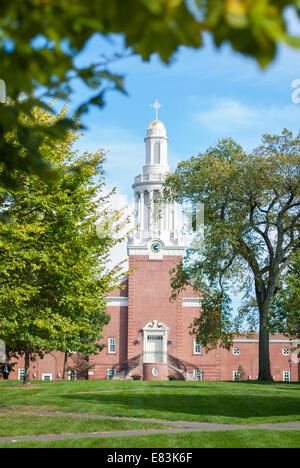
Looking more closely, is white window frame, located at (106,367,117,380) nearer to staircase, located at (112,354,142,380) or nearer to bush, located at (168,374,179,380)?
staircase, located at (112,354,142,380)

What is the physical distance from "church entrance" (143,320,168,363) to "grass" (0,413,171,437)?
152 feet

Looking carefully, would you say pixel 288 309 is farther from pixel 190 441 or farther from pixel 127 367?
pixel 127 367

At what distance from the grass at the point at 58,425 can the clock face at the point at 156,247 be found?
50735 millimetres

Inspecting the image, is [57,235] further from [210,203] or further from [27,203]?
[210,203]

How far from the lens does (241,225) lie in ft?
107

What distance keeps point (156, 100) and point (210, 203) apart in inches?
1642

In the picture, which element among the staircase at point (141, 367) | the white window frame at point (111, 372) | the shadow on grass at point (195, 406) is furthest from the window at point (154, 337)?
the shadow on grass at point (195, 406)

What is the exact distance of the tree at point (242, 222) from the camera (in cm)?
3275

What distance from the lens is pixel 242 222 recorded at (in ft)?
109

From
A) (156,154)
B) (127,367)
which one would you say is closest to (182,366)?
(127,367)

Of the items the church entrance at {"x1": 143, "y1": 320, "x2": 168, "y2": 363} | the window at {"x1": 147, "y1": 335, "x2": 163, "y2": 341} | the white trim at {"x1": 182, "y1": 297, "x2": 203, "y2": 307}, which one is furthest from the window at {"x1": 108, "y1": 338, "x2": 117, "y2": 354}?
the white trim at {"x1": 182, "y1": 297, "x2": 203, "y2": 307}

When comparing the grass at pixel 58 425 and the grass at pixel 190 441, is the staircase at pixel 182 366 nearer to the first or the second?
the grass at pixel 58 425

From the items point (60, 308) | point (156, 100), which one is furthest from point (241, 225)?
point (156, 100)

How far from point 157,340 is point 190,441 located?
51.1 meters
